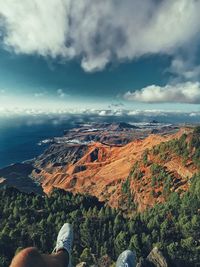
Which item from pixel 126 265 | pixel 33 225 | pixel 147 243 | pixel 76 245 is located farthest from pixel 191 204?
pixel 126 265

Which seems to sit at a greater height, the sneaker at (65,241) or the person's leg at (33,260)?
the person's leg at (33,260)

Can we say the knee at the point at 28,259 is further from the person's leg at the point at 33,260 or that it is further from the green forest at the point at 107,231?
the green forest at the point at 107,231

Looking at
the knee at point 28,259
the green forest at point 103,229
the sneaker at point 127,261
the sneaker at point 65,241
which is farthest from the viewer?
the green forest at point 103,229

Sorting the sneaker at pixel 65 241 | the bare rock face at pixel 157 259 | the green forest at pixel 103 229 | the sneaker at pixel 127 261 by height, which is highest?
the sneaker at pixel 65 241

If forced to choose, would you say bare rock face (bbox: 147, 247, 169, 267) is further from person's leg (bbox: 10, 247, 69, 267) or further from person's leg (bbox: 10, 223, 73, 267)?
person's leg (bbox: 10, 247, 69, 267)

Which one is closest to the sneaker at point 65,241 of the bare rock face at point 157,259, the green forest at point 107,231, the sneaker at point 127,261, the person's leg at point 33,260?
the person's leg at point 33,260

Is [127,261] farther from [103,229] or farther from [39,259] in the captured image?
[103,229]

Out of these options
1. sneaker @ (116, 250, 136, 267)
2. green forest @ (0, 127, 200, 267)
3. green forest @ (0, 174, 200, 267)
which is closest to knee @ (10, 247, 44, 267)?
sneaker @ (116, 250, 136, 267)

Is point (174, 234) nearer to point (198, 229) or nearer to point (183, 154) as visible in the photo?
point (198, 229)
